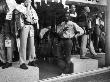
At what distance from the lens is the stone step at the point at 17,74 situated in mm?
5500

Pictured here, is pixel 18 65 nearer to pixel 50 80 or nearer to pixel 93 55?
pixel 50 80

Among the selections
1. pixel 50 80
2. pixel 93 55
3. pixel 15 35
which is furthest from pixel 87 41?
pixel 15 35

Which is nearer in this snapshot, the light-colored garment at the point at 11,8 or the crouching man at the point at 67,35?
the light-colored garment at the point at 11,8

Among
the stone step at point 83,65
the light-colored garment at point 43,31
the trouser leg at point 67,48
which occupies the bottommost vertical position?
the stone step at point 83,65

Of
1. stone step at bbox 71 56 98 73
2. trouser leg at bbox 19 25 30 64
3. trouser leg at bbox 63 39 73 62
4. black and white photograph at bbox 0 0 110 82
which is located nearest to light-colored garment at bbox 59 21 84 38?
black and white photograph at bbox 0 0 110 82

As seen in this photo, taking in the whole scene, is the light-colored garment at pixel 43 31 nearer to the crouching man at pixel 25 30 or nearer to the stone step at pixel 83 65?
the stone step at pixel 83 65

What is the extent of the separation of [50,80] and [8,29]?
6.28 ft

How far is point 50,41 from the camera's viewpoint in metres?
8.13

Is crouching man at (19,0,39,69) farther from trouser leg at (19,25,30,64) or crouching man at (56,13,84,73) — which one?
crouching man at (56,13,84,73)

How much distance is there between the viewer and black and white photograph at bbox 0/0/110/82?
18.8ft

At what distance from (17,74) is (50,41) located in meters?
2.84

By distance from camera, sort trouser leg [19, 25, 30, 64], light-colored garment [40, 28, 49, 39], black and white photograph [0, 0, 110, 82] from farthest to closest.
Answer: light-colored garment [40, 28, 49, 39]
trouser leg [19, 25, 30, 64]
black and white photograph [0, 0, 110, 82]

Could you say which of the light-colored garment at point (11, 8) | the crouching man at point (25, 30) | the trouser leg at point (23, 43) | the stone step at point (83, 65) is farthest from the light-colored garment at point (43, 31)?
the light-colored garment at point (11, 8)

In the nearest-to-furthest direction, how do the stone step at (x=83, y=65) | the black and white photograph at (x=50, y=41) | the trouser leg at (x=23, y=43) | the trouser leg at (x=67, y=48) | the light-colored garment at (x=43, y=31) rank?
the black and white photograph at (x=50, y=41)
the trouser leg at (x=23, y=43)
the trouser leg at (x=67, y=48)
the stone step at (x=83, y=65)
the light-colored garment at (x=43, y=31)
